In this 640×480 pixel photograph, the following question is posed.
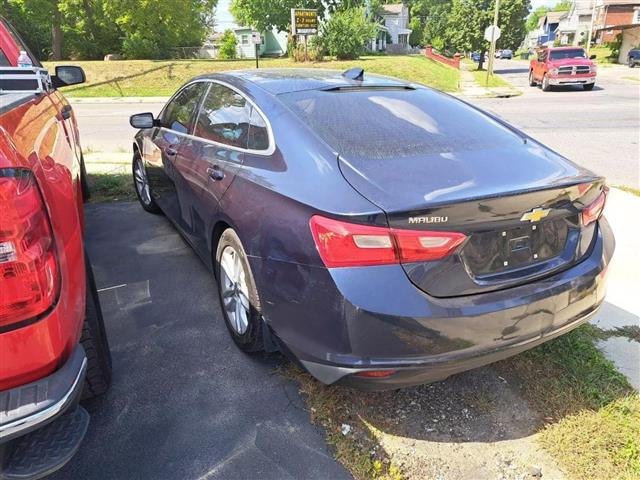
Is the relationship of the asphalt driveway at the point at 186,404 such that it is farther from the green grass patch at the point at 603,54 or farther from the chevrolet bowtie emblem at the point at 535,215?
the green grass patch at the point at 603,54

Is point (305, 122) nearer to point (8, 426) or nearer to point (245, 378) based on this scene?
point (245, 378)

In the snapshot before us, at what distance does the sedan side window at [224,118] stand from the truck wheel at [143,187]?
1.71 metres

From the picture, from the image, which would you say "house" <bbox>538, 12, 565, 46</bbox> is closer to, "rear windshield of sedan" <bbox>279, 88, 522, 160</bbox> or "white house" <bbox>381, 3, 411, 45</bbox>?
"white house" <bbox>381, 3, 411, 45</bbox>

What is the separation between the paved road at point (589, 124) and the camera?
302 inches

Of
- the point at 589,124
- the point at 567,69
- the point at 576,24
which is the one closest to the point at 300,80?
the point at 589,124

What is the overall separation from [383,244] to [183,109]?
105 inches

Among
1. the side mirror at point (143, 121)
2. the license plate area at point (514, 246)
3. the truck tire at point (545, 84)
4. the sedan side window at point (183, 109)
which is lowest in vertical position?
the truck tire at point (545, 84)

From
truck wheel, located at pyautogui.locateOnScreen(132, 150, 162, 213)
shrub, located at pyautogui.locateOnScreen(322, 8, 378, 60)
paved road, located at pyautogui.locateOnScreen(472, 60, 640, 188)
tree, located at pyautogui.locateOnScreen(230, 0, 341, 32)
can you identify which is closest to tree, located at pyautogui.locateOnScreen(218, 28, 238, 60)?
tree, located at pyautogui.locateOnScreen(230, 0, 341, 32)

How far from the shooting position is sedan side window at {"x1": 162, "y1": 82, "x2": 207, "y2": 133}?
373 cm

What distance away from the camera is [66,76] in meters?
4.64

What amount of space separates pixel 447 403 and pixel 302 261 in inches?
45.8

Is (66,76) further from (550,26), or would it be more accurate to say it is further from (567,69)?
(550,26)

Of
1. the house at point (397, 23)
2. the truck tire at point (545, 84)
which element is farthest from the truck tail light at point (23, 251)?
the house at point (397, 23)

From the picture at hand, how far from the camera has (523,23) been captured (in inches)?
1709
